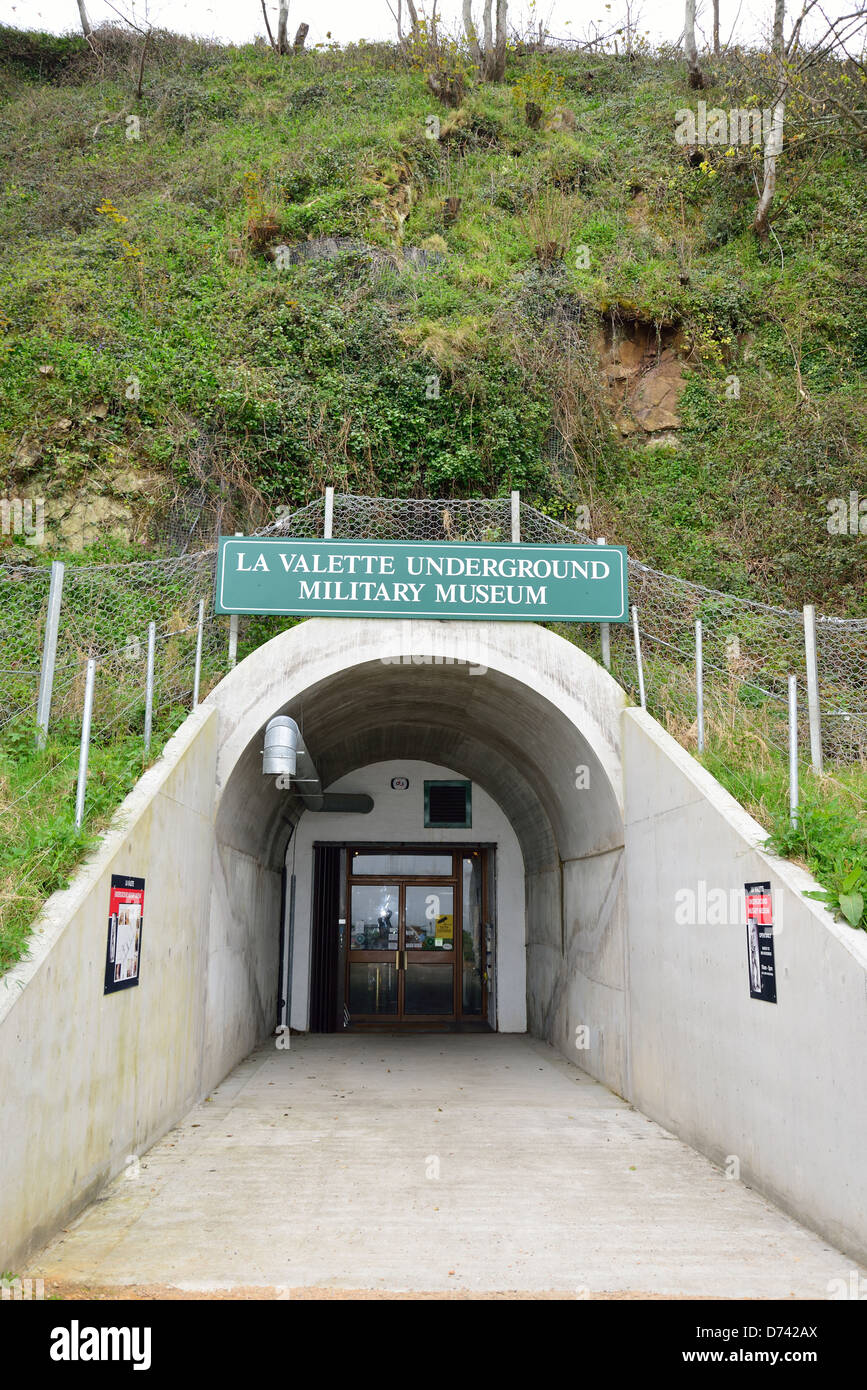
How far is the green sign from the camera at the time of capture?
8852 mm

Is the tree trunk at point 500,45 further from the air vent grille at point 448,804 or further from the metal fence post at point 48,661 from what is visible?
the metal fence post at point 48,661

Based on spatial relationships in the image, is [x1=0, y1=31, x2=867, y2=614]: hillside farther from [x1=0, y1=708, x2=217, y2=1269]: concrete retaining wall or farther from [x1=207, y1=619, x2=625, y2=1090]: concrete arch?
[x1=0, y1=708, x2=217, y2=1269]: concrete retaining wall

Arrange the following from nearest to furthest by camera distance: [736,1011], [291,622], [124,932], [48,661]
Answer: [124,932]
[736,1011]
[48,661]
[291,622]

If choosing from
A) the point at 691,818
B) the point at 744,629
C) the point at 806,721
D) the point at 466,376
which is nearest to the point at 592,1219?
the point at 691,818

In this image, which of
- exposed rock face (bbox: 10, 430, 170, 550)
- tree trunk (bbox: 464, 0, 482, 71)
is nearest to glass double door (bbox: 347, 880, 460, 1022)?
exposed rock face (bbox: 10, 430, 170, 550)

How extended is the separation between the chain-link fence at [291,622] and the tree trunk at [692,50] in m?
15.2

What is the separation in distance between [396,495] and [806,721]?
595 cm

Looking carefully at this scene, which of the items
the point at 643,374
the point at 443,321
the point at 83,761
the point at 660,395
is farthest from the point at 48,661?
the point at 643,374

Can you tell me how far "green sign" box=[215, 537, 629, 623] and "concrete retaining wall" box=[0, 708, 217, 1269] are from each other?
1.49 metres

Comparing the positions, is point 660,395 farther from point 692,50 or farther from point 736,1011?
point 736,1011

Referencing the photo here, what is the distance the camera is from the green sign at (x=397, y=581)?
8852 millimetres

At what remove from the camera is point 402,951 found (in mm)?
15250

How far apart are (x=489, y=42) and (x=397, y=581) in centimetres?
1865

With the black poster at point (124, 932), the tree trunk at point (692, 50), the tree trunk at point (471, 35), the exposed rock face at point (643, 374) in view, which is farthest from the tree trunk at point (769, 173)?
the black poster at point (124, 932)
